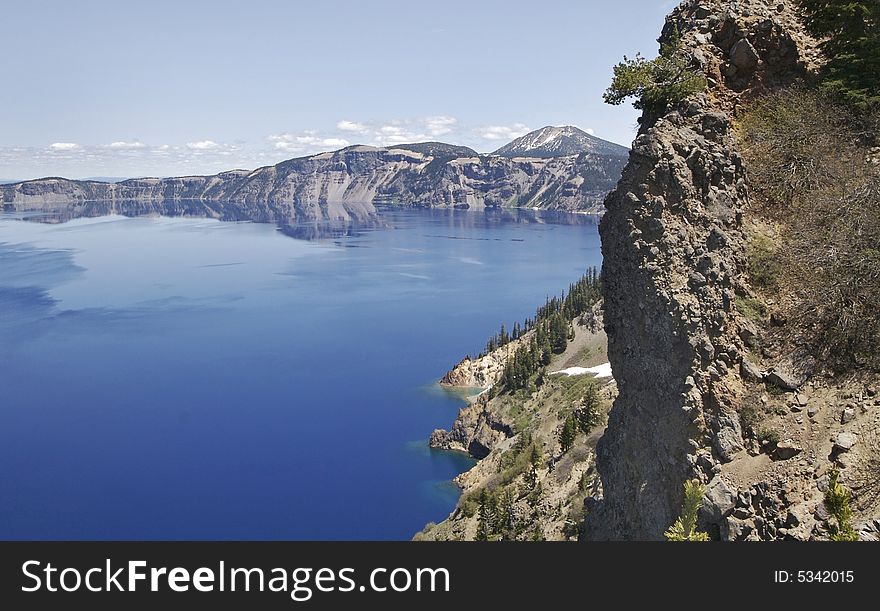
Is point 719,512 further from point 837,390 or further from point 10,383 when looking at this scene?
point 10,383

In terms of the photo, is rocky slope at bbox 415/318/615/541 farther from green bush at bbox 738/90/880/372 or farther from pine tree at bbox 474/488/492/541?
green bush at bbox 738/90/880/372

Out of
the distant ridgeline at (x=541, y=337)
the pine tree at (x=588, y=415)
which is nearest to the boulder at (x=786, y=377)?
the pine tree at (x=588, y=415)

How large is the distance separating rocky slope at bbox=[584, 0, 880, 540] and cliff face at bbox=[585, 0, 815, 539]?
1.9 inches

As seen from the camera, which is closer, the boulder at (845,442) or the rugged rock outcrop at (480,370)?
the boulder at (845,442)

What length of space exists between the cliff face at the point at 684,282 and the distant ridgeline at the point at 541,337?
89647 mm

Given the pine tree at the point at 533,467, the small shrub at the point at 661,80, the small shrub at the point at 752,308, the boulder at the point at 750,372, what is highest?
the small shrub at the point at 661,80

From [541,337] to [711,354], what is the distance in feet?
384

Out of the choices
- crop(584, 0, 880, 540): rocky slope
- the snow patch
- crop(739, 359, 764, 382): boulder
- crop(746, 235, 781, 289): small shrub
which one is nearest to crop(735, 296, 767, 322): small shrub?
crop(584, 0, 880, 540): rocky slope

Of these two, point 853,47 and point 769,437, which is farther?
point 853,47

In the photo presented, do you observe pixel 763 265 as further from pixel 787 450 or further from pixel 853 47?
pixel 853 47

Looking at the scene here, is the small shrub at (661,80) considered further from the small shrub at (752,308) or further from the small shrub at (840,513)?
the small shrub at (840,513)

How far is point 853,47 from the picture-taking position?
27.5 m

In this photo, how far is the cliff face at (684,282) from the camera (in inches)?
826

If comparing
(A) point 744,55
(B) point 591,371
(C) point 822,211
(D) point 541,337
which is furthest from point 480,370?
(C) point 822,211
